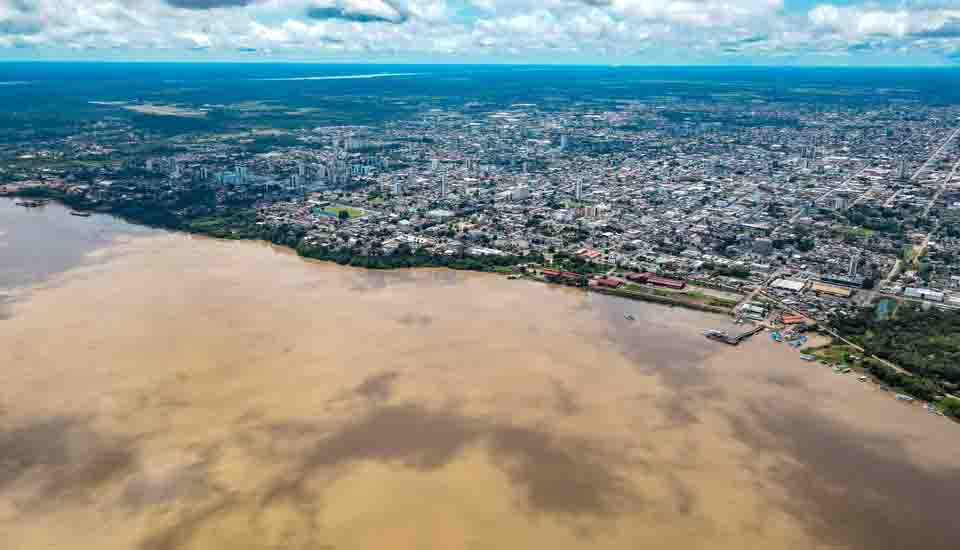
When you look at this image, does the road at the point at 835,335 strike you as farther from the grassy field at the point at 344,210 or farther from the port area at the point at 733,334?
the grassy field at the point at 344,210

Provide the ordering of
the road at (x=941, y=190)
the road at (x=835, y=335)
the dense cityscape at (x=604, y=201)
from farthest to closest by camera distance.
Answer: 1. the road at (x=941, y=190)
2. the dense cityscape at (x=604, y=201)
3. the road at (x=835, y=335)

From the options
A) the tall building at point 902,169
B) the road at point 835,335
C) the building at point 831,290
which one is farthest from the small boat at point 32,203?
the tall building at point 902,169

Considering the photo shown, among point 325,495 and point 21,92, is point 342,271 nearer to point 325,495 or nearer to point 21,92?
point 325,495

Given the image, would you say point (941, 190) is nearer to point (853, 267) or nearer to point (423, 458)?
point (853, 267)

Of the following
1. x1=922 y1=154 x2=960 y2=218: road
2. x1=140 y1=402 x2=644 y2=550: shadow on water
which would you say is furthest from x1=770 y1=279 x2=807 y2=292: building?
x1=922 y1=154 x2=960 y2=218: road

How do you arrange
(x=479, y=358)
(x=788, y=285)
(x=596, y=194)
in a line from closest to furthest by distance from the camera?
(x=479, y=358) < (x=788, y=285) < (x=596, y=194)

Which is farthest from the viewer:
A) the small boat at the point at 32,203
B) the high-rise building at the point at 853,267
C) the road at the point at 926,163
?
the small boat at the point at 32,203

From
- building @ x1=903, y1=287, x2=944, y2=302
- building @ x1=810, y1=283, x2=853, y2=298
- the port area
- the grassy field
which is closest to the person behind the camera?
the port area

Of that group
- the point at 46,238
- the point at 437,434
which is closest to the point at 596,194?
the point at 46,238

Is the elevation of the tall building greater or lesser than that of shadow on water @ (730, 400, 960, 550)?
greater

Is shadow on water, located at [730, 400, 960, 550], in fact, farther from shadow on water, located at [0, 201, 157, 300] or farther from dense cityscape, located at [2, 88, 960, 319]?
shadow on water, located at [0, 201, 157, 300]
